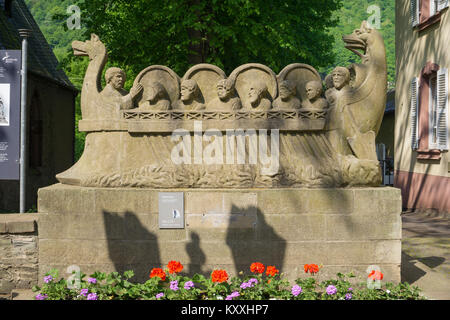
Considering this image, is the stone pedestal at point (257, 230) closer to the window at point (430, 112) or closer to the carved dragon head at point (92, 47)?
the carved dragon head at point (92, 47)

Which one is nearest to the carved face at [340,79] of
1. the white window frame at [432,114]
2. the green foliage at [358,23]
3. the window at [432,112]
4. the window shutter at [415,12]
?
the white window frame at [432,114]

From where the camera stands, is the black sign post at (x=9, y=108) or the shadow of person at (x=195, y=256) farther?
the black sign post at (x=9, y=108)

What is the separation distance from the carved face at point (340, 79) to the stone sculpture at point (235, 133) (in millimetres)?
11

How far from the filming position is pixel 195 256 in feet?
18.5

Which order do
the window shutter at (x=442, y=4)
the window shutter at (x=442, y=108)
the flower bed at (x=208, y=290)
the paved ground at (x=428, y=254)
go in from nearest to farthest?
the flower bed at (x=208, y=290), the paved ground at (x=428, y=254), the window shutter at (x=442, y=4), the window shutter at (x=442, y=108)

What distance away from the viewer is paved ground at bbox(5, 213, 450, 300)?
18.4 feet

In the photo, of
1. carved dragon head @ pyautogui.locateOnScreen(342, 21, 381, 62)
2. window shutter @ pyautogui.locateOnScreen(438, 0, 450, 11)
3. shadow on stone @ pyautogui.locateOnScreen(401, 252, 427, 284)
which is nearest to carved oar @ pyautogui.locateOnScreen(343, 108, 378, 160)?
carved dragon head @ pyautogui.locateOnScreen(342, 21, 381, 62)

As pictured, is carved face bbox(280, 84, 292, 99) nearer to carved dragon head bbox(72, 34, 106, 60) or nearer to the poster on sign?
carved dragon head bbox(72, 34, 106, 60)

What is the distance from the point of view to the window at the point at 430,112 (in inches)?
463

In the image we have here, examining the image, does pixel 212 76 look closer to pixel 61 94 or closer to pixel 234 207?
pixel 234 207

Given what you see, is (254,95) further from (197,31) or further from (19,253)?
(197,31)

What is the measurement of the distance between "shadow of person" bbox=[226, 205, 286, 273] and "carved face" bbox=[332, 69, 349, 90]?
170cm

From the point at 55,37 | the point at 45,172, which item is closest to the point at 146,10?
the point at 45,172

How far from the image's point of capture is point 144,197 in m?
5.65
